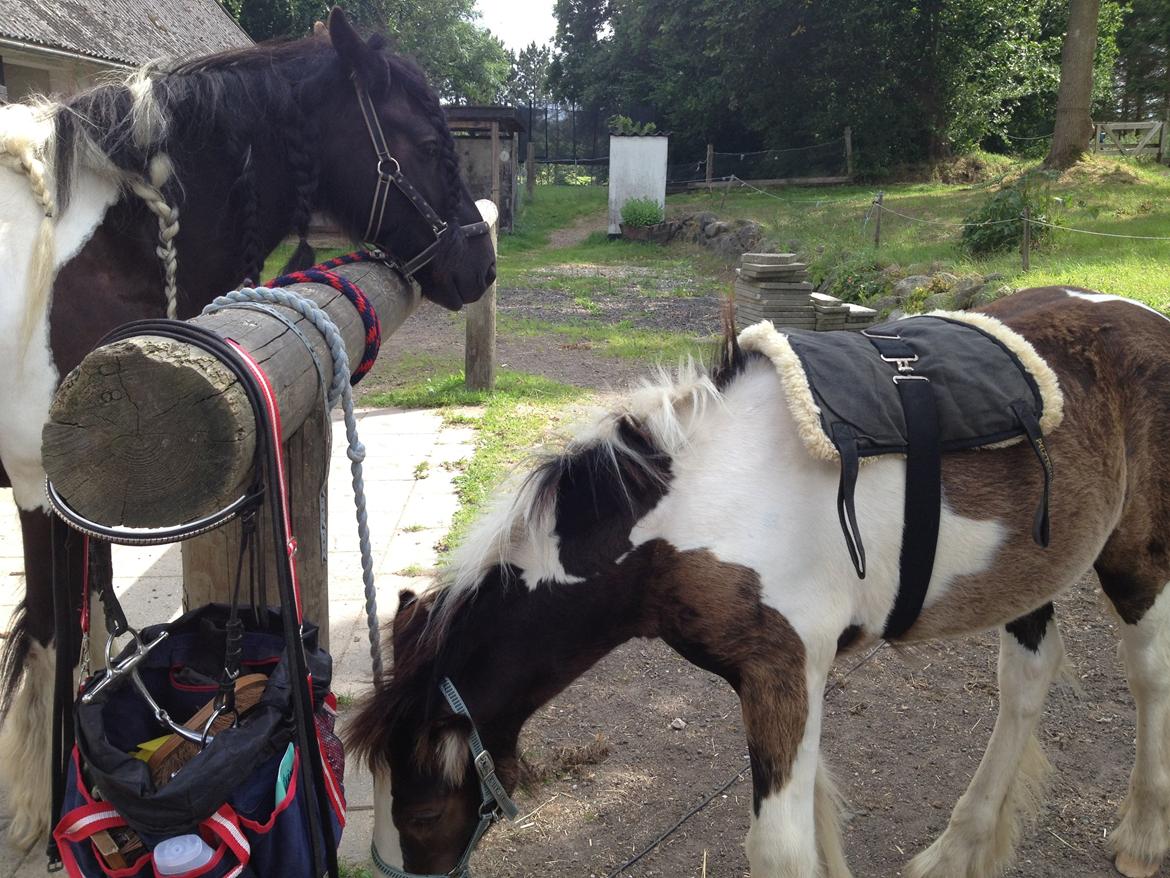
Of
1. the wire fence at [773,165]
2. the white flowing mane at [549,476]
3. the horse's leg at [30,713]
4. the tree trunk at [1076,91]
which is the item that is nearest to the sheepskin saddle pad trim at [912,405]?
the white flowing mane at [549,476]

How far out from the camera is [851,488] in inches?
74.9

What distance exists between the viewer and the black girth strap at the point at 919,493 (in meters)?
2.03

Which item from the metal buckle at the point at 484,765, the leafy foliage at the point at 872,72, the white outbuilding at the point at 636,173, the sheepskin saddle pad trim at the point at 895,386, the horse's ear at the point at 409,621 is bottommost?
the metal buckle at the point at 484,765

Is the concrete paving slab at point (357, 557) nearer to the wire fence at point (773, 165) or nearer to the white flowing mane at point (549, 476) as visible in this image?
the white flowing mane at point (549, 476)

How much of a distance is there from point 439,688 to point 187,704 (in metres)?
0.48

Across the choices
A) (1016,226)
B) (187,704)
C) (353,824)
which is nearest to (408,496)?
(353,824)

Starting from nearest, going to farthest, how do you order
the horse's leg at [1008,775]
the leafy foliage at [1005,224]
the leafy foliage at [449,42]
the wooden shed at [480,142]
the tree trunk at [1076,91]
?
1. the horse's leg at [1008,775]
2. the leafy foliage at [1005,224]
3. the wooden shed at [480,142]
4. the tree trunk at [1076,91]
5. the leafy foliage at [449,42]

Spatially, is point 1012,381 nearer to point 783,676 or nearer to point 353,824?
point 783,676

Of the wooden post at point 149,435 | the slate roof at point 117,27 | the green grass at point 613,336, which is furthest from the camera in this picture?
the slate roof at point 117,27

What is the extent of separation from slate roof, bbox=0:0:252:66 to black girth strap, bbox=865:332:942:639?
9.42 metres

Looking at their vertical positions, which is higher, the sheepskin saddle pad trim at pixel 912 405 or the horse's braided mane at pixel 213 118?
the horse's braided mane at pixel 213 118

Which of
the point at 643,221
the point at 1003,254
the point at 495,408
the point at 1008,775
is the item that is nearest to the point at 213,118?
the point at 1008,775

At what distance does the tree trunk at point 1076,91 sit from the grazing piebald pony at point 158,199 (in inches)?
658

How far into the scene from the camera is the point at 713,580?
1.90 m
